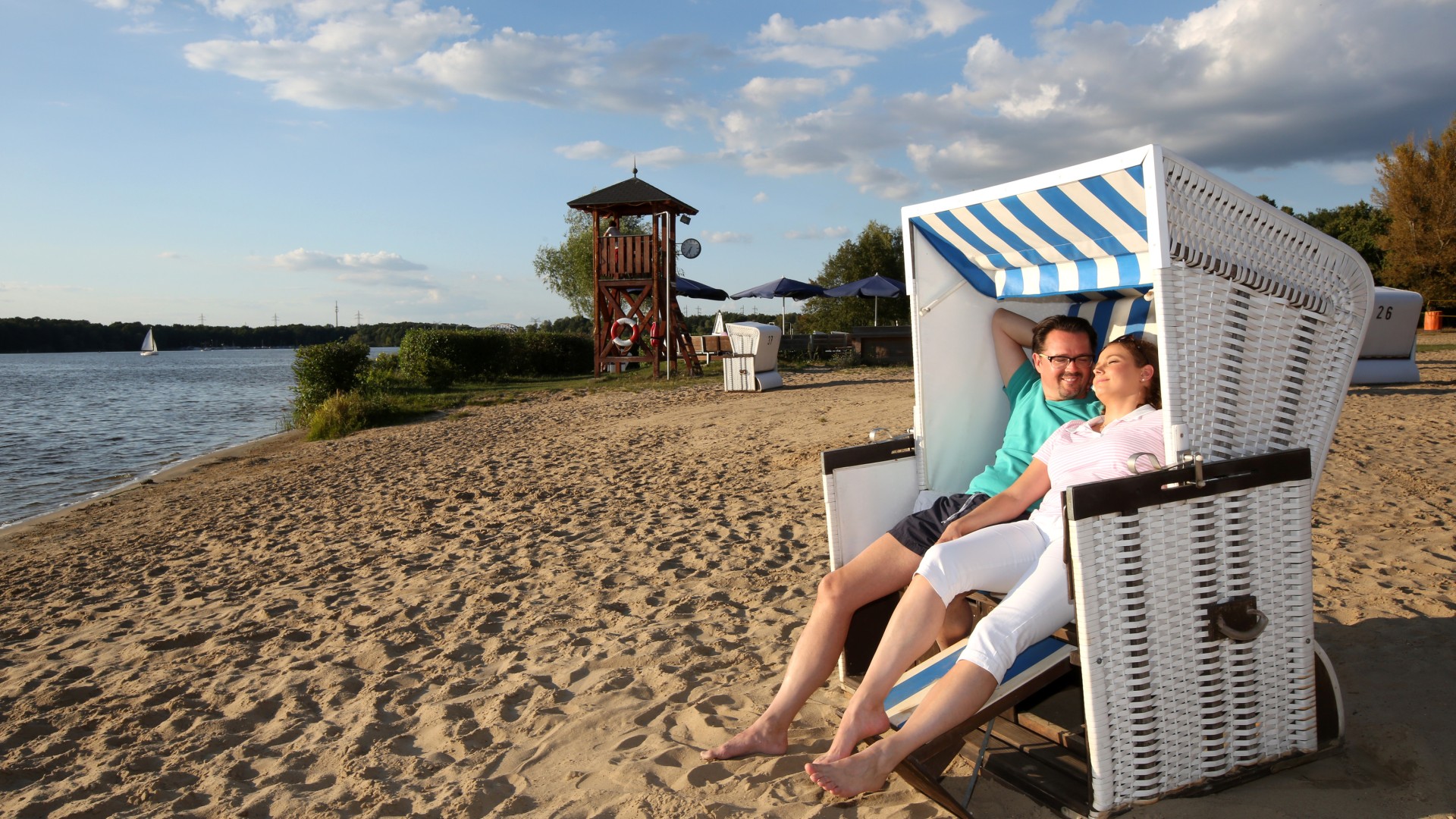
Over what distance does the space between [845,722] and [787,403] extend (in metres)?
10.3

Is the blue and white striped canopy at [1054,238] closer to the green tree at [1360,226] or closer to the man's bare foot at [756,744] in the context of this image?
the man's bare foot at [756,744]

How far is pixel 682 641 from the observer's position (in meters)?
3.57

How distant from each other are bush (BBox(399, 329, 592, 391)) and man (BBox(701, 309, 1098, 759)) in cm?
1927

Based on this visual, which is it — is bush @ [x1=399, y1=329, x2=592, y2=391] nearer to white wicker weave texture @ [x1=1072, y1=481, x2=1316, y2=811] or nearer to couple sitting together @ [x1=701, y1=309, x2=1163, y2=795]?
couple sitting together @ [x1=701, y1=309, x2=1163, y2=795]

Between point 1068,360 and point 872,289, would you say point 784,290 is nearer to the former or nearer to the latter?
point 872,289

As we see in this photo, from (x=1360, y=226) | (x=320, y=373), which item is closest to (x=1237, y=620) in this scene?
(x=320, y=373)

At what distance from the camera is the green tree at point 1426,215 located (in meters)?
25.5

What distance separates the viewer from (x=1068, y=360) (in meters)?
3.09

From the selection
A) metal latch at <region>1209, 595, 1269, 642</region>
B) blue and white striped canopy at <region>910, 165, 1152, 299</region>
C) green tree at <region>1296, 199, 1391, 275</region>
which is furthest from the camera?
green tree at <region>1296, 199, 1391, 275</region>

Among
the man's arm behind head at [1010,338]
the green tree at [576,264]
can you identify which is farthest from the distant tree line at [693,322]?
the man's arm behind head at [1010,338]

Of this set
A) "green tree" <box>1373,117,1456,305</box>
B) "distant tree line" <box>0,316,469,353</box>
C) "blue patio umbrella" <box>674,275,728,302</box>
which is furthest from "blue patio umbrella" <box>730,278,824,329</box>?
"distant tree line" <box>0,316,469,353</box>

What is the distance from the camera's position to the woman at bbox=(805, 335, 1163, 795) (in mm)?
2131

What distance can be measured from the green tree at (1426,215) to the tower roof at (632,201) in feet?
71.4

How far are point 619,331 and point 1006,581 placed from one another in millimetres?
19070
